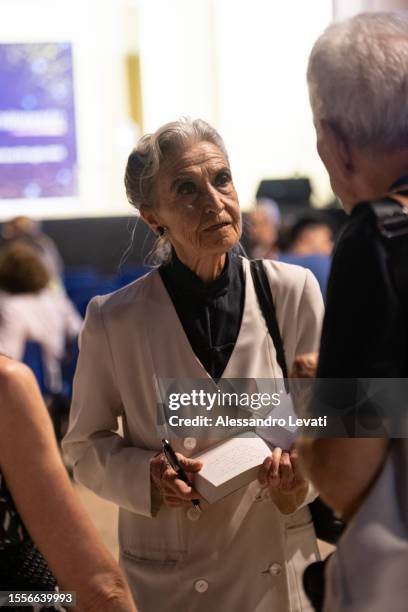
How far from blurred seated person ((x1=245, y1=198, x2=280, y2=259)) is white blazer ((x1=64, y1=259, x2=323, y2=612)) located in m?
0.20

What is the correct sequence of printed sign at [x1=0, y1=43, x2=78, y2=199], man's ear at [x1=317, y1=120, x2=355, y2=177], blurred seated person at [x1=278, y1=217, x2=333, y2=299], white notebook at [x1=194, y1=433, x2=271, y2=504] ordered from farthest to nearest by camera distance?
1. printed sign at [x1=0, y1=43, x2=78, y2=199]
2. blurred seated person at [x1=278, y1=217, x2=333, y2=299]
3. white notebook at [x1=194, y1=433, x2=271, y2=504]
4. man's ear at [x1=317, y1=120, x2=355, y2=177]

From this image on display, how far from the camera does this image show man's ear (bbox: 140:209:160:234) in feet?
5.89

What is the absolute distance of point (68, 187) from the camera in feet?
31.8

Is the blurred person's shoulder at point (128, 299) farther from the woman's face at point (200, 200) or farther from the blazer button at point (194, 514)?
the blazer button at point (194, 514)

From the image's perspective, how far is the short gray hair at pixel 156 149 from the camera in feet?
5.72

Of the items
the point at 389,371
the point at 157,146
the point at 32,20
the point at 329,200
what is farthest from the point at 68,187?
the point at 389,371

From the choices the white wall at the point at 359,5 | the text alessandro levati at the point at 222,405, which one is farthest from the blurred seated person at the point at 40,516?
the white wall at the point at 359,5

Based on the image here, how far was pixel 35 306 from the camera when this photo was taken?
5.00 m

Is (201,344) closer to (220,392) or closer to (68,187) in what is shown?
(220,392)

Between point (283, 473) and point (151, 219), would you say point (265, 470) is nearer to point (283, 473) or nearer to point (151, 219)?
point (283, 473)

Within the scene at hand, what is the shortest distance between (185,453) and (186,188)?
0.51 metres

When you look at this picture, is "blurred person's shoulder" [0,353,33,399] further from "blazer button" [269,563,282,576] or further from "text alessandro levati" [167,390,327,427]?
"blazer button" [269,563,282,576]

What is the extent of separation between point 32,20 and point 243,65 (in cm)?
723

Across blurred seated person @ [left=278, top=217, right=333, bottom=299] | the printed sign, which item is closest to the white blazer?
blurred seated person @ [left=278, top=217, right=333, bottom=299]
